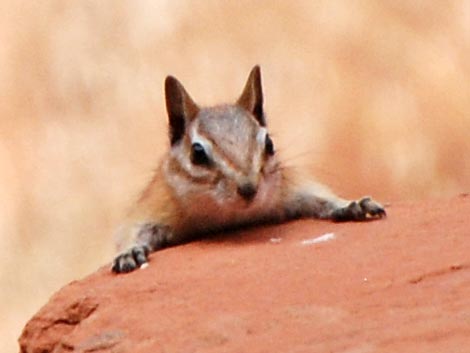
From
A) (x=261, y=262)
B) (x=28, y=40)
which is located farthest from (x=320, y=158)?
(x=261, y=262)

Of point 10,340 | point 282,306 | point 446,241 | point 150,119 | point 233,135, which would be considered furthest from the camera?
point 150,119

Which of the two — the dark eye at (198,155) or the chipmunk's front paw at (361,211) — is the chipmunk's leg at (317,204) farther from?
the dark eye at (198,155)

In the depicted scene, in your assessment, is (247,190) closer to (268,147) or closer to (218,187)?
(218,187)

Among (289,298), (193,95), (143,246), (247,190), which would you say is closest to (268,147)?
(247,190)

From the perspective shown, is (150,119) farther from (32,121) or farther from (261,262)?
(261,262)

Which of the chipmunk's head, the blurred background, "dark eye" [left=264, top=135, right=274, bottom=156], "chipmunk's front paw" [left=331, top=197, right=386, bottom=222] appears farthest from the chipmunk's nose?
the blurred background
